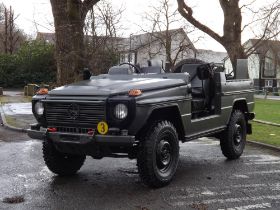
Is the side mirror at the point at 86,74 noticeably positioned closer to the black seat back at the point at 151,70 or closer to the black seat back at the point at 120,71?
the black seat back at the point at 120,71

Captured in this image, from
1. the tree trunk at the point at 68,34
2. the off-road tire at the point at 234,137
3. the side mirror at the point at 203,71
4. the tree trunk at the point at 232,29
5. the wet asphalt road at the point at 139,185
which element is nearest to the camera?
the wet asphalt road at the point at 139,185

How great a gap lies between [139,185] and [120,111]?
130 centimetres

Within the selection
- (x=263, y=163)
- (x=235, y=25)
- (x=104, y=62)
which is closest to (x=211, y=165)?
(x=263, y=163)

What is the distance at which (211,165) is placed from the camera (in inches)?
329

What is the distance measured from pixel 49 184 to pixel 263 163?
394 cm

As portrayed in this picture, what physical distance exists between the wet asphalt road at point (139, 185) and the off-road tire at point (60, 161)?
0.49ft

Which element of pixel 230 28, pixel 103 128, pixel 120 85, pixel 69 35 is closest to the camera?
pixel 103 128

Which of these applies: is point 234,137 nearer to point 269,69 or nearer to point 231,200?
point 231,200

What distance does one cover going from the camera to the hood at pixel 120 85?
634 cm

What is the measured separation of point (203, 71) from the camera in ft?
26.7

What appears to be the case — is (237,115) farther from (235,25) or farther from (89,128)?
(235,25)

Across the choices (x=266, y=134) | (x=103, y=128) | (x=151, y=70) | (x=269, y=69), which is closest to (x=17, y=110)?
(x=266, y=134)

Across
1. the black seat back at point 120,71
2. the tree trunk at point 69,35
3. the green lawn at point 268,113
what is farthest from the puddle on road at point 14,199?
the green lawn at point 268,113

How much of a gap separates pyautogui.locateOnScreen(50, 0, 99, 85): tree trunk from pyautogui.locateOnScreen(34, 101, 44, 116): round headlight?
25.5ft
